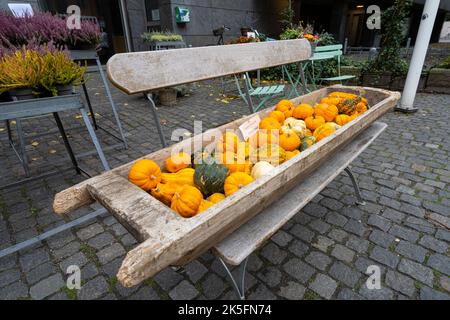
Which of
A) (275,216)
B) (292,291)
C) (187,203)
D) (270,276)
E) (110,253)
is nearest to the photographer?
(187,203)

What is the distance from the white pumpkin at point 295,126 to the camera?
6.04ft

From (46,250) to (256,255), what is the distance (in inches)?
63.0

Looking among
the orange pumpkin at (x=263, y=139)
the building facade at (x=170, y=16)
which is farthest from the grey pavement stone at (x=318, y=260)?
the building facade at (x=170, y=16)

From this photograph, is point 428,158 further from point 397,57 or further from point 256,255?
point 397,57

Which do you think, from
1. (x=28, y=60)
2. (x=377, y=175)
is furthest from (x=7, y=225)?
(x=377, y=175)

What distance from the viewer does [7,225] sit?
7.36 feet

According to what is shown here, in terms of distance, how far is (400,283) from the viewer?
168 cm

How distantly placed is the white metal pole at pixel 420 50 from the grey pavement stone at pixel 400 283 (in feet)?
13.9

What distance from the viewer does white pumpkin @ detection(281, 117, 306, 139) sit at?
1840mm

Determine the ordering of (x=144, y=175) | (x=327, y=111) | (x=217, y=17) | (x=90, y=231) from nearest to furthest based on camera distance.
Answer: (x=144, y=175)
(x=327, y=111)
(x=90, y=231)
(x=217, y=17)

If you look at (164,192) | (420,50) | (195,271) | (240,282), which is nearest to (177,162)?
Result: (164,192)

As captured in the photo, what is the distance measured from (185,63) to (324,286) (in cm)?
172

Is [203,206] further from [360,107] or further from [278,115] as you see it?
[360,107]

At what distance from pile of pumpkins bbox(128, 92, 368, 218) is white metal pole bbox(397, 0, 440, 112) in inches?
142
